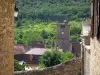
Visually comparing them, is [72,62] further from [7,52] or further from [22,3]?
[22,3]

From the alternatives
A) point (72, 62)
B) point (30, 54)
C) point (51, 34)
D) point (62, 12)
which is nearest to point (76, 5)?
point (62, 12)

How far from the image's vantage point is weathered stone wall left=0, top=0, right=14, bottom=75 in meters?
4.52

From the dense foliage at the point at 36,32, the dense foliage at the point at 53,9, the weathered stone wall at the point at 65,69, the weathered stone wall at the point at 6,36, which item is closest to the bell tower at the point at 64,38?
the dense foliage at the point at 53,9

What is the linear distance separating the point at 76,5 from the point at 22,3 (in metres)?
12.8

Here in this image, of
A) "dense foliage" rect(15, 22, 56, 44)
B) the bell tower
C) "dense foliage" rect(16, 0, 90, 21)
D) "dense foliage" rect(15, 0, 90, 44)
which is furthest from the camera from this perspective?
"dense foliage" rect(15, 22, 56, 44)

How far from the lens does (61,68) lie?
13.0 m

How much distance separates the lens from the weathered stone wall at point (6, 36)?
14.8 ft

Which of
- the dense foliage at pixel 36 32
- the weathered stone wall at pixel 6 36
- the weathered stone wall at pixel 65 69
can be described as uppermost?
the weathered stone wall at pixel 6 36

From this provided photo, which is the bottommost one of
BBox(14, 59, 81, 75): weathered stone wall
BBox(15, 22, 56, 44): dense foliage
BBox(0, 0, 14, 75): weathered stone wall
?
BBox(15, 22, 56, 44): dense foliage

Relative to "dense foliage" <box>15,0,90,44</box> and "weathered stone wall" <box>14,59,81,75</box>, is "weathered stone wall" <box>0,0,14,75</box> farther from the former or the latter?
"dense foliage" <box>15,0,90,44</box>

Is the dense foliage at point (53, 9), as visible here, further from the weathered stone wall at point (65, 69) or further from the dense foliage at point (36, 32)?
the weathered stone wall at point (65, 69)

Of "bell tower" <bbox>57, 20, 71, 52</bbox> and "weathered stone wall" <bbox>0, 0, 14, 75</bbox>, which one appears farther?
"bell tower" <bbox>57, 20, 71, 52</bbox>

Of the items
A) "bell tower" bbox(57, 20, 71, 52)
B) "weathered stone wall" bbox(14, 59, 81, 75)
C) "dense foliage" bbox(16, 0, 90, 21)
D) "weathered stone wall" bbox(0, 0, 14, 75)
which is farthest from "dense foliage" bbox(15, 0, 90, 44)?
"weathered stone wall" bbox(0, 0, 14, 75)

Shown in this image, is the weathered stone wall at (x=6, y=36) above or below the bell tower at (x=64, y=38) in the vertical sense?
above
